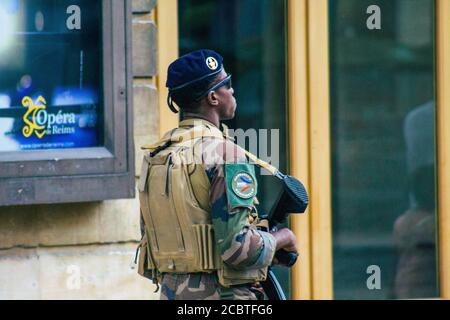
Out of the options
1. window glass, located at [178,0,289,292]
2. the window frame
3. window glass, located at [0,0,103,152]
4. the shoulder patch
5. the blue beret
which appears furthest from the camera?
window glass, located at [178,0,289,292]

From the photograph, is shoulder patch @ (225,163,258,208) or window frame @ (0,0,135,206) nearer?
shoulder patch @ (225,163,258,208)

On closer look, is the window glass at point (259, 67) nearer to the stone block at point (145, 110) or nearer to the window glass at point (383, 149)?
the window glass at point (383, 149)

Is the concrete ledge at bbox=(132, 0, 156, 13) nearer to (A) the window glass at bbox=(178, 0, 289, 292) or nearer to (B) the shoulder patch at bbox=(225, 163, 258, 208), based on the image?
(A) the window glass at bbox=(178, 0, 289, 292)

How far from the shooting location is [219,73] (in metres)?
4.24

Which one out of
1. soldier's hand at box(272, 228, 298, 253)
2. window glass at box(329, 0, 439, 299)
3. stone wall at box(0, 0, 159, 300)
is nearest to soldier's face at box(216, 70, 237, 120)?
soldier's hand at box(272, 228, 298, 253)

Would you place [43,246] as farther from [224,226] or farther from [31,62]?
[224,226]

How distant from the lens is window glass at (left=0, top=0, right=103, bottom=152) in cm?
614

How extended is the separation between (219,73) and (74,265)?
248cm

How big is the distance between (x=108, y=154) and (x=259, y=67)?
1288 millimetres

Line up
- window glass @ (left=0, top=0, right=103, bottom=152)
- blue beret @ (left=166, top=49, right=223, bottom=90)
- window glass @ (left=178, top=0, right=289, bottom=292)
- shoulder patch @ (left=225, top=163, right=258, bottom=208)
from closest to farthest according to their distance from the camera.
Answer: shoulder patch @ (left=225, top=163, right=258, bottom=208) < blue beret @ (left=166, top=49, right=223, bottom=90) < window glass @ (left=0, top=0, right=103, bottom=152) < window glass @ (left=178, top=0, right=289, bottom=292)

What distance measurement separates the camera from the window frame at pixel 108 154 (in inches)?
238

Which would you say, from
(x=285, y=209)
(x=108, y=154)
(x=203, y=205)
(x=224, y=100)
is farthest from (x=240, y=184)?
(x=108, y=154)

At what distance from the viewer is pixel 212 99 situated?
424 centimetres

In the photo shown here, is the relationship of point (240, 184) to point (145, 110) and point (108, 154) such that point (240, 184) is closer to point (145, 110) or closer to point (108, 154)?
point (108, 154)
